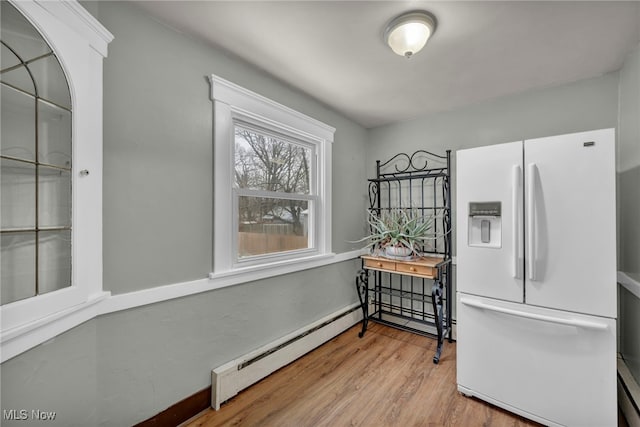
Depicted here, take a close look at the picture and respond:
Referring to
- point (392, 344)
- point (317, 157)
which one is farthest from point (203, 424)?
point (317, 157)

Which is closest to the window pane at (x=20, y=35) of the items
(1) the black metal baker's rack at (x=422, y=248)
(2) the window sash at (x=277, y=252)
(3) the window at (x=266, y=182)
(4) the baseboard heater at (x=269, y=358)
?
(3) the window at (x=266, y=182)

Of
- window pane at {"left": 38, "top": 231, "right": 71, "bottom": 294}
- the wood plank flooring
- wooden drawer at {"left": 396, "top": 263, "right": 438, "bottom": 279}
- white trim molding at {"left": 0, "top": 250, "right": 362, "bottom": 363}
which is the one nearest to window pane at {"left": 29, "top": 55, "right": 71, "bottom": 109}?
window pane at {"left": 38, "top": 231, "right": 71, "bottom": 294}

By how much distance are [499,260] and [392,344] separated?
1.39 meters

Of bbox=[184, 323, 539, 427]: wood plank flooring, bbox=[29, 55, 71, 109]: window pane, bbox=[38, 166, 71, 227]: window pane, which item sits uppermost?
bbox=[29, 55, 71, 109]: window pane

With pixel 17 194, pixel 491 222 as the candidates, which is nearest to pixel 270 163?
pixel 17 194

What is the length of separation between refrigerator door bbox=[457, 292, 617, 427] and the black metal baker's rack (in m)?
0.55

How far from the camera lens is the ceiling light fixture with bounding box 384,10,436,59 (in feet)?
4.59

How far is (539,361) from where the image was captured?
1573mm

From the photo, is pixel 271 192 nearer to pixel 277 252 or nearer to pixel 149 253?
pixel 277 252

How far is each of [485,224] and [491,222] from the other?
0.13 ft

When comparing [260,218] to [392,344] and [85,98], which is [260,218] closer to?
[85,98]

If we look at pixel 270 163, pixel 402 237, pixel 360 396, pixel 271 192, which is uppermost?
pixel 270 163

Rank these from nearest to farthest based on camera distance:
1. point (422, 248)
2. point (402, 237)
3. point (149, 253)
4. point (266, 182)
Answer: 1. point (149, 253)
2. point (266, 182)
3. point (402, 237)
4. point (422, 248)

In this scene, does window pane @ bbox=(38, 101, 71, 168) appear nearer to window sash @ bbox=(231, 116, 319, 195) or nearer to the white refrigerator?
window sash @ bbox=(231, 116, 319, 195)
